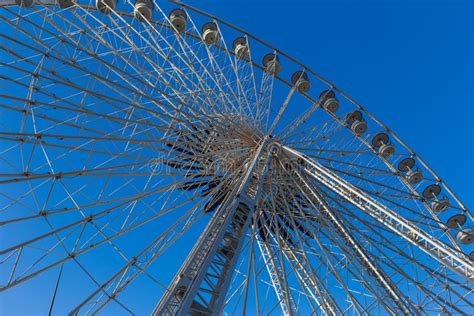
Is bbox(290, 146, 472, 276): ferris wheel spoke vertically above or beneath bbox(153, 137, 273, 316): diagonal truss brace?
above

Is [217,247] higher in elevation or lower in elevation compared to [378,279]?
lower

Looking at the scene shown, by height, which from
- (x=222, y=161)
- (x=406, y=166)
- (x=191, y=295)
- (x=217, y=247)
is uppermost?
(x=406, y=166)

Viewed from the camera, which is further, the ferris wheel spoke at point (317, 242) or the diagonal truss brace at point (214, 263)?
the ferris wheel spoke at point (317, 242)

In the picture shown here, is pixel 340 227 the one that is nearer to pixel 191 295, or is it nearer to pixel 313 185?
pixel 313 185

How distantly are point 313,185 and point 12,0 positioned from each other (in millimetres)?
9891

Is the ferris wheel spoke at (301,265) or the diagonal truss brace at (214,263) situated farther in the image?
the ferris wheel spoke at (301,265)

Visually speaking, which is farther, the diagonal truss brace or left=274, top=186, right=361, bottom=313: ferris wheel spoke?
left=274, top=186, right=361, bottom=313: ferris wheel spoke

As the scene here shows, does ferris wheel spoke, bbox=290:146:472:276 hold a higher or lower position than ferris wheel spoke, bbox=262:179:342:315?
higher

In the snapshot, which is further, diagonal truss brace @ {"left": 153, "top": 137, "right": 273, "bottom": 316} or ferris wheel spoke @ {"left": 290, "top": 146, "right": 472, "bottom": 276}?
ferris wheel spoke @ {"left": 290, "top": 146, "right": 472, "bottom": 276}

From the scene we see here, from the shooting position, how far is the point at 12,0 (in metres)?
12.1

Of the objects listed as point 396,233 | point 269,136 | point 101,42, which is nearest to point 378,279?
point 396,233

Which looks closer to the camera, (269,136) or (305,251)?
(305,251)

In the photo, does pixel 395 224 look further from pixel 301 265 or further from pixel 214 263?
pixel 214 263

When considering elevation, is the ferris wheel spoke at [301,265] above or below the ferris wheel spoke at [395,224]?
below
